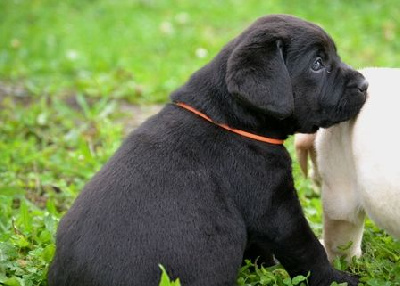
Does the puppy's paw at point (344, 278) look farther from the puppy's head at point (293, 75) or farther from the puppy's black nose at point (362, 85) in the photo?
the puppy's black nose at point (362, 85)

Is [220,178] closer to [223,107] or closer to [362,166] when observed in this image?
[223,107]

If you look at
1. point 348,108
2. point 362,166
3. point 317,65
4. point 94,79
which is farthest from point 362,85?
point 94,79

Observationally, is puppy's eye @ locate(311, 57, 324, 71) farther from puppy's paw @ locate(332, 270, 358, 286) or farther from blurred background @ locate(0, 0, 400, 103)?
blurred background @ locate(0, 0, 400, 103)

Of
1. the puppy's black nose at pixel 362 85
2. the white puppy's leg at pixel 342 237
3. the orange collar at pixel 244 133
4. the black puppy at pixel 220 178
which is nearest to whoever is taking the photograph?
the black puppy at pixel 220 178

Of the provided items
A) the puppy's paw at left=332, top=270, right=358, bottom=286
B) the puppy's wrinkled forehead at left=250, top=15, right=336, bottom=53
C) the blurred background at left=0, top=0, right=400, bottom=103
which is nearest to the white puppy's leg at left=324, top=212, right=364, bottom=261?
the puppy's paw at left=332, top=270, right=358, bottom=286

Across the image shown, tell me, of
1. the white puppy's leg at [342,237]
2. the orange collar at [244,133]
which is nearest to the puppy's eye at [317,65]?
the orange collar at [244,133]

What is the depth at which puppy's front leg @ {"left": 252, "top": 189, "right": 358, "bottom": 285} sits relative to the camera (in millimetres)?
3758

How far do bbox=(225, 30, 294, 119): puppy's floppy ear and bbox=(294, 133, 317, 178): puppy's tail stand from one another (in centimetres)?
70

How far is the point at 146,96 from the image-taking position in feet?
25.2

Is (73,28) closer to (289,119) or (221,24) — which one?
(221,24)

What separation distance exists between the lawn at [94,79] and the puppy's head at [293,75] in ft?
2.99

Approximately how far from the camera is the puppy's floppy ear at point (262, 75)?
12.1 ft

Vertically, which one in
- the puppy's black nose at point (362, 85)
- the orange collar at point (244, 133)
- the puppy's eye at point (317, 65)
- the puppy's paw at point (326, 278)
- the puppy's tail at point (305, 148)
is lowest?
the puppy's paw at point (326, 278)

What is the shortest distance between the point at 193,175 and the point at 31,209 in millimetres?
1846
